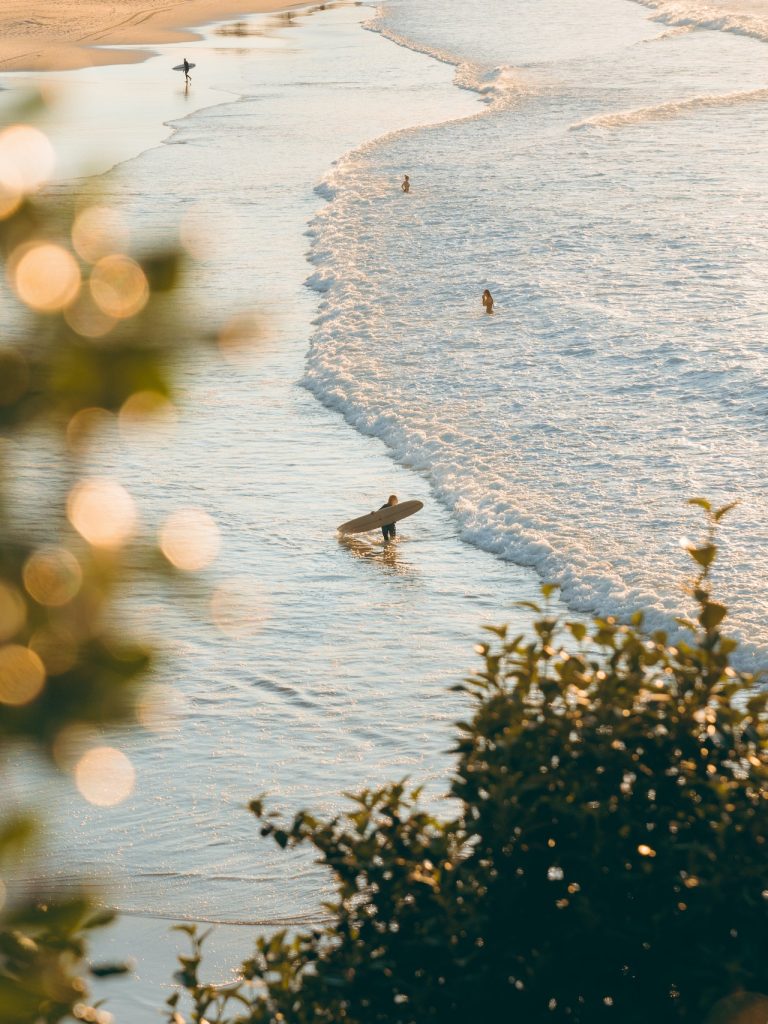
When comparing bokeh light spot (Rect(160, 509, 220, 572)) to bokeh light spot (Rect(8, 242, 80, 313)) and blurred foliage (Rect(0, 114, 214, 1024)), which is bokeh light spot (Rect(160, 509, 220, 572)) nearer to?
blurred foliage (Rect(0, 114, 214, 1024))

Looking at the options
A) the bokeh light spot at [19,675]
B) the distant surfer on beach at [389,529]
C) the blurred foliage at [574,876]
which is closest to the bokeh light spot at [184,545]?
the bokeh light spot at [19,675]

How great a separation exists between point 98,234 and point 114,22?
66.3m

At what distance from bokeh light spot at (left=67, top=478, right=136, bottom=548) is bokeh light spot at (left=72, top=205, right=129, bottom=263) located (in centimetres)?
16

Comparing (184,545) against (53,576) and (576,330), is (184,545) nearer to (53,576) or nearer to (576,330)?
(53,576)

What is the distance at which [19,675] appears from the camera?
35.2 inches

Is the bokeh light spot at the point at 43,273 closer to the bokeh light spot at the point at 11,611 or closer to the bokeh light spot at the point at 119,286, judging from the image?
the bokeh light spot at the point at 119,286

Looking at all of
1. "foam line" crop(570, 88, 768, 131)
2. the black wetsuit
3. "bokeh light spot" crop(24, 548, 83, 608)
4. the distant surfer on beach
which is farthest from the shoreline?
"bokeh light spot" crop(24, 548, 83, 608)

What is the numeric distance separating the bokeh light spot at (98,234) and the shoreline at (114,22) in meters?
49.0

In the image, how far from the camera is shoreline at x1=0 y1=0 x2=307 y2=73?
5288cm

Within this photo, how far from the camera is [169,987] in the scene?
6203 millimetres

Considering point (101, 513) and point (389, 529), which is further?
point (389, 529)

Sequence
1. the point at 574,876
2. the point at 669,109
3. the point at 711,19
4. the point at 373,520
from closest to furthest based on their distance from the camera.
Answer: the point at 574,876 → the point at 373,520 → the point at 669,109 → the point at 711,19

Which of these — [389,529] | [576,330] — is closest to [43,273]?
[389,529]

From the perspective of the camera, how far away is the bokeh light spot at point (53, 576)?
895 millimetres
